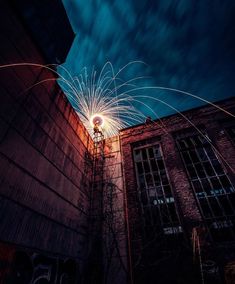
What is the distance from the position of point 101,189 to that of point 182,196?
436 centimetres

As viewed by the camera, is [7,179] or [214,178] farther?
[214,178]

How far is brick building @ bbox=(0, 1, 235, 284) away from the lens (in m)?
4.90

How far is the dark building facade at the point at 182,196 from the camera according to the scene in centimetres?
673

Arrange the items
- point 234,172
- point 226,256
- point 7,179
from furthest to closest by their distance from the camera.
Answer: point 234,172 < point 226,256 < point 7,179

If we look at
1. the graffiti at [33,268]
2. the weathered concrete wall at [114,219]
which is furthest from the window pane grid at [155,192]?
the graffiti at [33,268]

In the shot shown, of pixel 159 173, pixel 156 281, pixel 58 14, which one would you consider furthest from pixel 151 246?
pixel 58 14

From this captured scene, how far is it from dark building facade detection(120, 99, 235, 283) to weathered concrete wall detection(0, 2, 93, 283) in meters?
3.11

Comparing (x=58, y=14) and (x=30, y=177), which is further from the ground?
(x=58, y=14)

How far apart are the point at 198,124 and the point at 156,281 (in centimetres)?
816

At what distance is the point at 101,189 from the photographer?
32.0ft

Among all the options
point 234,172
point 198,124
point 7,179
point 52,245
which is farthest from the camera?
point 198,124

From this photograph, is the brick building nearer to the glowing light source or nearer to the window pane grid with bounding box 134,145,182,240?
the window pane grid with bounding box 134,145,182,240

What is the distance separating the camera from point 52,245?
564 centimetres

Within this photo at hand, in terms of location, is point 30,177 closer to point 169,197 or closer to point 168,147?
point 169,197
